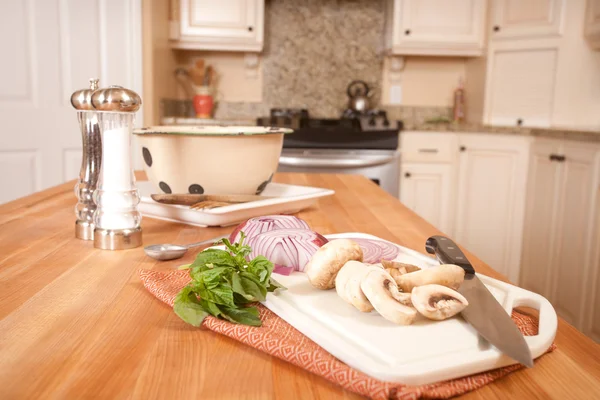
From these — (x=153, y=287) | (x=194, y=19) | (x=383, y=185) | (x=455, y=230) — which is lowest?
(x=455, y=230)

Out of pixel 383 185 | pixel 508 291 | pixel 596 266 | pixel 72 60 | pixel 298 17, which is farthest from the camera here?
pixel 298 17

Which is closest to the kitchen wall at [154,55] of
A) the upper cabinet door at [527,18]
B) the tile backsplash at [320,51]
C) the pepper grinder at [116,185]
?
the tile backsplash at [320,51]

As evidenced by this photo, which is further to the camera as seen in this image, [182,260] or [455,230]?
[455,230]

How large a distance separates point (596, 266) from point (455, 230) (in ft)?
3.64

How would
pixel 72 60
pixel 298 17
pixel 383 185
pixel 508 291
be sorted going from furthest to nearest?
1. pixel 298 17
2. pixel 383 185
3. pixel 72 60
4. pixel 508 291

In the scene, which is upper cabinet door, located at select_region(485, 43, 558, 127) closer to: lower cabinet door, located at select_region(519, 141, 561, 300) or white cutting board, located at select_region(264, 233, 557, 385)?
lower cabinet door, located at select_region(519, 141, 561, 300)

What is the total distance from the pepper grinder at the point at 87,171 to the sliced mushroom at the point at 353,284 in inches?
17.8

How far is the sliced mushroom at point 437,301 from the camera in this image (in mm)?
448

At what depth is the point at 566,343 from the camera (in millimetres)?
471

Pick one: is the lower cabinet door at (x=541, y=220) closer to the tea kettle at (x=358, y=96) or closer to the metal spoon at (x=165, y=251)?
the tea kettle at (x=358, y=96)

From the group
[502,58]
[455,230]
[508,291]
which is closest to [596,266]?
[455,230]

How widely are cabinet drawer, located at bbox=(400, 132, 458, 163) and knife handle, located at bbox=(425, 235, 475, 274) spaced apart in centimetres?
264

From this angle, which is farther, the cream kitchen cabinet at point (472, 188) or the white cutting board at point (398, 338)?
the cream kitchen cabinet at point (472, 188)

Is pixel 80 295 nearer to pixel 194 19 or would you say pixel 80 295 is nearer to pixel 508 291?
pixel 508 291
